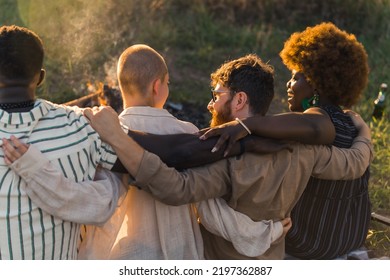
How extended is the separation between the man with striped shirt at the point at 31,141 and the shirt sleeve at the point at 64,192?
0.4 inches

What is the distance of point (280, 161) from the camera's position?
301 cm

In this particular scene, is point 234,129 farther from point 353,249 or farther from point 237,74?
point 353,249

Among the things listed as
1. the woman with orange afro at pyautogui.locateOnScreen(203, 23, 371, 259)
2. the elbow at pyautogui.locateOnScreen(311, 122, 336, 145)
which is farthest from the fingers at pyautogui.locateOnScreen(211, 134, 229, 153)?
the woman with orange afro at pyautogui.locateOnScreen(203, 23, 371, 259)

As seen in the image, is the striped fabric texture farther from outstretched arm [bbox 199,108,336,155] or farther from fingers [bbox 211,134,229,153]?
fingers [bbox 211,134,229,153]

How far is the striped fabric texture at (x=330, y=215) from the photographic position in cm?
347

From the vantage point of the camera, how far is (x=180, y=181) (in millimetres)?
2803

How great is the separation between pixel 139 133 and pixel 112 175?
23 centimetres

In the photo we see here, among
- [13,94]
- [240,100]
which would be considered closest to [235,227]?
[240,100]

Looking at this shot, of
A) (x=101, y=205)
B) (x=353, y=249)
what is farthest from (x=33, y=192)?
(x=353, y=249)

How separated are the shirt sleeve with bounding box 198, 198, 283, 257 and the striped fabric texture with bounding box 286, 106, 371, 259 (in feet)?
1.80

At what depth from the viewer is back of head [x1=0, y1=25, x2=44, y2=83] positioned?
2580 mm

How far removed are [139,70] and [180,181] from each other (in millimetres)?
577

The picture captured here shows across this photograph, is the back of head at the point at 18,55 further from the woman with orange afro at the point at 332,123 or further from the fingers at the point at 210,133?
the woman with orange afro at the point at 332,123

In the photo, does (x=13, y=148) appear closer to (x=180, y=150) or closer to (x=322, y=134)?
(x=180, y=150)
